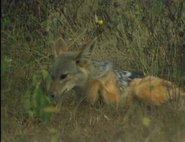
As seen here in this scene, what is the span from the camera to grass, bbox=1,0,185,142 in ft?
22.1

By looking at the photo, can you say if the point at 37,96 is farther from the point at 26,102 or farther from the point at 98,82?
the point at 98,82

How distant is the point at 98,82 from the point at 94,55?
5.13ft

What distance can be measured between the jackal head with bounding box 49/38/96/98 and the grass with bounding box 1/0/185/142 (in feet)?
0.60

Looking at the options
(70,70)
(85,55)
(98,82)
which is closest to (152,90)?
(98,82)

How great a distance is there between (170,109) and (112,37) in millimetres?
2937

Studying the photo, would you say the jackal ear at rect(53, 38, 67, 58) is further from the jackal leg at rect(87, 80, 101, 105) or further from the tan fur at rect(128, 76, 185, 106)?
the tan fur at rect(128, 76, 185, 106)

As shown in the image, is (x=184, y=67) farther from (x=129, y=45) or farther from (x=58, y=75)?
(x=58, y=75)

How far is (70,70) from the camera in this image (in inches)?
318

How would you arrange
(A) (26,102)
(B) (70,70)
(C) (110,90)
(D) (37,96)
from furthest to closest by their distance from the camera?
(C) (110,90), (B) (70,70), (A) (26,102), (D) (37,96)

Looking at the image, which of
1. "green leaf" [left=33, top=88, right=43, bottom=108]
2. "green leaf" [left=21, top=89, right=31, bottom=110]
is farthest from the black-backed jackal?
"green leaf" [left=33, top=88, right=43, bottom=108]

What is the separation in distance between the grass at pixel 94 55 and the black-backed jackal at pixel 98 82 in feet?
0.71

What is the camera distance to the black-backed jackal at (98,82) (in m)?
7.99

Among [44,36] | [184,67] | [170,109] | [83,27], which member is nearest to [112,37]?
[83,27]

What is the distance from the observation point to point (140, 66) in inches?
369
